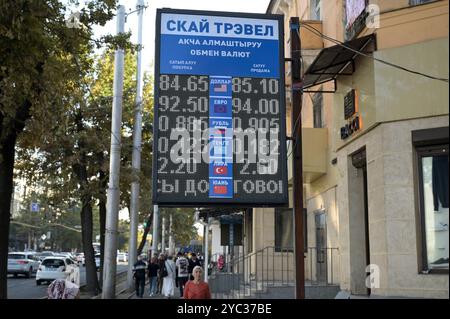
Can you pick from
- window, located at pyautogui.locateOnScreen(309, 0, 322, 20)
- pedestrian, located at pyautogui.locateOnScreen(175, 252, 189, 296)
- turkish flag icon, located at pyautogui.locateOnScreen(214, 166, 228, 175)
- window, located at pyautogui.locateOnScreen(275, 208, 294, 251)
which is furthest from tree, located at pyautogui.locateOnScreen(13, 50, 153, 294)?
turkish flag icon, located at pyautogui.locateOnScreen(214, 166, 228, 175)

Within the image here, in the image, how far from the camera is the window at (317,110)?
56.4ft

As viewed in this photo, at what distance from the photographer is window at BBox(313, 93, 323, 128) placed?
56.4 feet

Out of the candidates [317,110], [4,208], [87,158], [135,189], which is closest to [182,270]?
[135,189]

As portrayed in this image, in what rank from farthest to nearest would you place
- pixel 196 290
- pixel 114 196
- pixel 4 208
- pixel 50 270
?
pixel 50 270 → pixel 114 196 → pixel 4 208 → pixel 196 290

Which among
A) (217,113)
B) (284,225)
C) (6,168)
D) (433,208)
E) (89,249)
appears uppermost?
(217,113)

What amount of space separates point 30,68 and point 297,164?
584 centimetres

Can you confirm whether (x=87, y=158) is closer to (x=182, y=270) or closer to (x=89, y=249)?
(x=89, y=249)

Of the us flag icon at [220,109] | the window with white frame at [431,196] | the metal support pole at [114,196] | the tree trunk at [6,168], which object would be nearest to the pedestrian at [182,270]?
the metal support pole at [114,196]

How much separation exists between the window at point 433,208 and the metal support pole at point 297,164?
1799 millimetres

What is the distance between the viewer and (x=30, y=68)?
37.2 ft

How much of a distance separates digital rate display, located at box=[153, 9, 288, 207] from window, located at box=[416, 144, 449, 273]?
2104 millimetres
